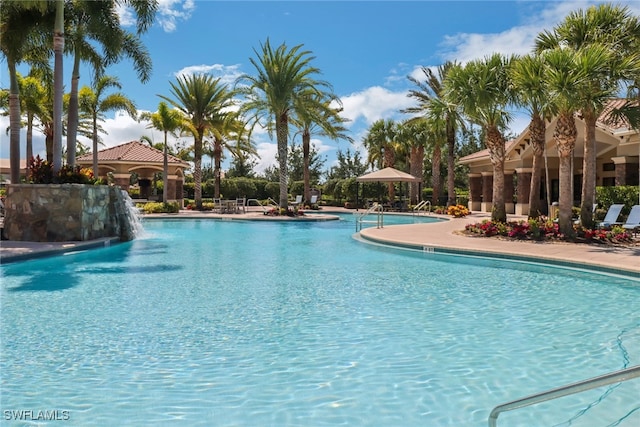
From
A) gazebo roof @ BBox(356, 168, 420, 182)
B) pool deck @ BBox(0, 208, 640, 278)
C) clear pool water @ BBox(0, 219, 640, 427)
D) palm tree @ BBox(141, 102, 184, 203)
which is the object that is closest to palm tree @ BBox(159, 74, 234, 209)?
palm tree @ BBox(141, 102, 184, 203)

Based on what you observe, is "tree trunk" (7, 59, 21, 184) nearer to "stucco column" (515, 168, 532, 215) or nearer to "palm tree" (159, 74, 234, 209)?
"palm tree" (159, 74, 234, 209)

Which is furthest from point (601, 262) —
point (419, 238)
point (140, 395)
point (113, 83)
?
point (113, 83)

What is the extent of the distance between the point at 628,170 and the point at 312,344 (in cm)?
2023

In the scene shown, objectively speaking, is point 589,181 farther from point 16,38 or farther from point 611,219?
point 16,38

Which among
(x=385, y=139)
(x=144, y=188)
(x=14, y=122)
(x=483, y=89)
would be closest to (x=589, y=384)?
(x=483, y=89)

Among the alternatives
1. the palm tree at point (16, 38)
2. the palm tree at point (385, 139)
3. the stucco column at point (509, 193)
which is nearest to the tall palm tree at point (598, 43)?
the stucco column at point (509, 193)

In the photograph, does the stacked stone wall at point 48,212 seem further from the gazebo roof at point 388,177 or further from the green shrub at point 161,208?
the gazebo roof at point 388,177

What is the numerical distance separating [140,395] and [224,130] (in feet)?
102

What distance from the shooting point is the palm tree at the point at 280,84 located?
26.2 meters

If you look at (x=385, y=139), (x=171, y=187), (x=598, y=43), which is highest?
(x=385, y=139)

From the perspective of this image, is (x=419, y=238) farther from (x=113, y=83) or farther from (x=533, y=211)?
(x=113, y=83)

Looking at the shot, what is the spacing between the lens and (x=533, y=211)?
16688 mm

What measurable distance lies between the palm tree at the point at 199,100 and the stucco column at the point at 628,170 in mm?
23835

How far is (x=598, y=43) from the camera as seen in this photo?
1323cm
